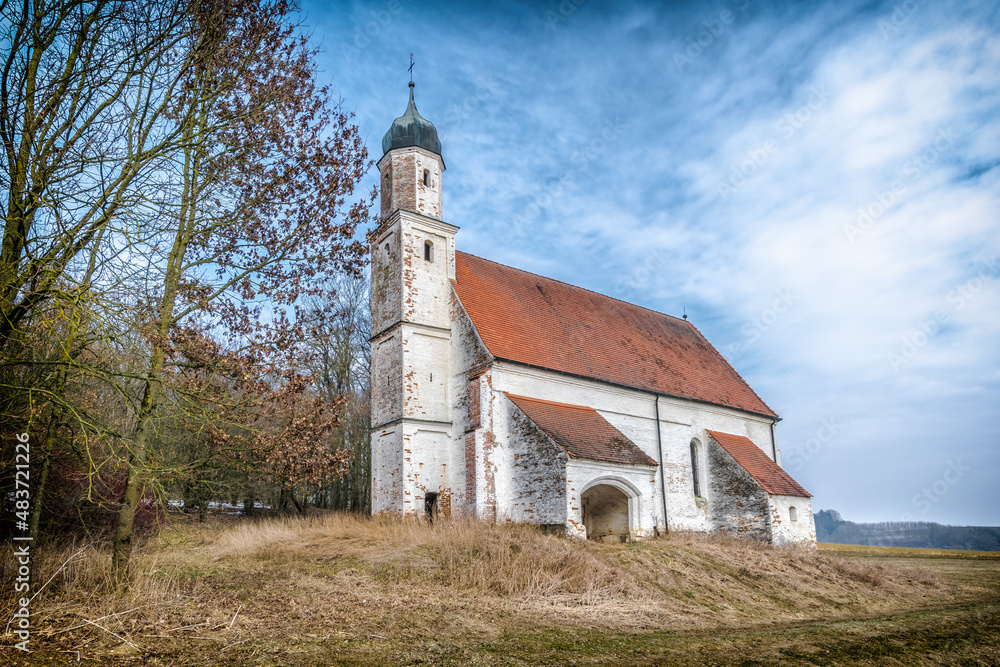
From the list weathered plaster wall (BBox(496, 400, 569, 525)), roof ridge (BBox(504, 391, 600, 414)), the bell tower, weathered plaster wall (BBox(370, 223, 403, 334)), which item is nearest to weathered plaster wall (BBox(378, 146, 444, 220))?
the bell tower

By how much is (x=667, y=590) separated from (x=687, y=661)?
5601 millimetres

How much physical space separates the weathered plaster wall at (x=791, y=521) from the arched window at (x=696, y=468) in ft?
8.60

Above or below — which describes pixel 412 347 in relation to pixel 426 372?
above

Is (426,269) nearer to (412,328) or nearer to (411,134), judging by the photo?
(412,328)

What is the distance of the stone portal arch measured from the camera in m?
18.0

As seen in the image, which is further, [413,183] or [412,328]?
[413,183]

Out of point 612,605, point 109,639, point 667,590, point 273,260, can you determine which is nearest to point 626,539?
point 667,590

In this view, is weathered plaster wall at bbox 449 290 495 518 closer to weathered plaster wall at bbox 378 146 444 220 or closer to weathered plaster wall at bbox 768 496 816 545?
weathered plaster wall at bbox 378 146 444 220

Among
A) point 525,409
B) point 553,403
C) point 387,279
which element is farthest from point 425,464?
point 387,279

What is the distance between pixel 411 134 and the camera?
2116 cm

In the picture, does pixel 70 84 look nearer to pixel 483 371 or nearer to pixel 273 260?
pixel 273 260

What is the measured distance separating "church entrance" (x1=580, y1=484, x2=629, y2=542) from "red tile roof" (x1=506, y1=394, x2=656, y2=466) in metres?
1.27

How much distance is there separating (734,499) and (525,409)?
9.42m

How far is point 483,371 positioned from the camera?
1873 cm
